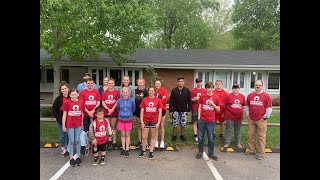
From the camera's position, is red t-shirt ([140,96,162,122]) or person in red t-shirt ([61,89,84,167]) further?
red t-shirt ([140,96,162,122])

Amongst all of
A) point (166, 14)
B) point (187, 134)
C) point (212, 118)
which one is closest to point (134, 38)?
point (187, 134)

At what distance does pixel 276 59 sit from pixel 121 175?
17.9m

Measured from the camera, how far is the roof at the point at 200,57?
57.3 feet

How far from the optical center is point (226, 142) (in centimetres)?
699

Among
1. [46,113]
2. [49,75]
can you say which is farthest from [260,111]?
[49,75]

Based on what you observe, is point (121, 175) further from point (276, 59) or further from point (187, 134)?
point (276, 59)

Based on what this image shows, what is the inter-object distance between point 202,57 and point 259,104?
43.1ft

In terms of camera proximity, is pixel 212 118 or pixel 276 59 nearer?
pixel 212 118

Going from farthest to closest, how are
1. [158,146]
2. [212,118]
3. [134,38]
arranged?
1. [134,38]
2. [158,146]
3. [212,118]

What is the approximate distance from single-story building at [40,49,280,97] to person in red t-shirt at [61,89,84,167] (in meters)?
10.8

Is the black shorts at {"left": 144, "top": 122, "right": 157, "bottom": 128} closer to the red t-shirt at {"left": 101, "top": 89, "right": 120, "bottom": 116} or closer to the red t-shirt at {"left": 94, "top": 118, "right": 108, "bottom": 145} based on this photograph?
the red t-shirt at {"left": 101, "top": 89, "right": 120, "bottom": 116}

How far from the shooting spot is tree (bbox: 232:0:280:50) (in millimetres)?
30250

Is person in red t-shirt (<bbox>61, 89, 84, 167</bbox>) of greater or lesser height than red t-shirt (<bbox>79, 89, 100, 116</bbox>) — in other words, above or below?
below

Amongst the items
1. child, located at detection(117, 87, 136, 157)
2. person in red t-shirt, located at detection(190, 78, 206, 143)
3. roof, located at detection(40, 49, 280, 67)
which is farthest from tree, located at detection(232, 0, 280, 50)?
child, located at detection(117, 87, 136, 157)
